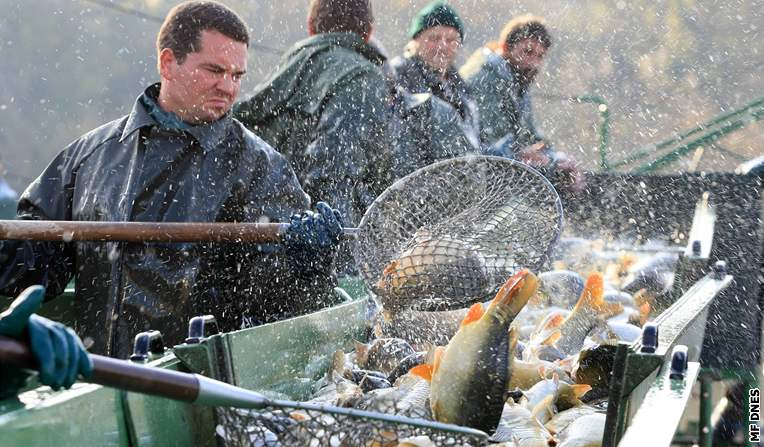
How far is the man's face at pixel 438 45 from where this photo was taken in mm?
6352

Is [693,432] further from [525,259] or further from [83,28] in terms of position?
[83,28]

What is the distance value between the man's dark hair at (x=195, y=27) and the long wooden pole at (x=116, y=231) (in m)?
0.89

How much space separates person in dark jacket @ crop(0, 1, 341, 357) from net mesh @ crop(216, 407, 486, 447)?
1.66m

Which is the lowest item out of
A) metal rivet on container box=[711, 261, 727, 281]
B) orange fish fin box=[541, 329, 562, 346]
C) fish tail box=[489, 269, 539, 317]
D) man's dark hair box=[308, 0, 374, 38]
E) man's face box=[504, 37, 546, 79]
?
orange fish fin box=[541, 329, 562, 346]

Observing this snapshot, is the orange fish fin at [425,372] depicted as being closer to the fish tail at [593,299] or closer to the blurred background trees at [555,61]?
the fish tail at [593,299]

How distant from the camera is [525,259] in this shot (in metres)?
3.63

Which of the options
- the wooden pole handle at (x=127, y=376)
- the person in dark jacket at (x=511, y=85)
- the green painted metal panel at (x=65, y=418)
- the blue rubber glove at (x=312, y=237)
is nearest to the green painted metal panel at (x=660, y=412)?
the wooden pole handle at (x=127, y=376)

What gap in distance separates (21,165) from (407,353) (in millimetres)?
17401

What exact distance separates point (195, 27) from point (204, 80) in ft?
0.83

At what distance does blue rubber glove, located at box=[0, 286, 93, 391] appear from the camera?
4.93ft

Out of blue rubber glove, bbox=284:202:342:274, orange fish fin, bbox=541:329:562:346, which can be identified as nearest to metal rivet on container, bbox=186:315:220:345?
blue rubber glove, bbox=284:202:342:274

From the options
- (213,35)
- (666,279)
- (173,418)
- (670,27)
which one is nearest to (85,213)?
(213,35)

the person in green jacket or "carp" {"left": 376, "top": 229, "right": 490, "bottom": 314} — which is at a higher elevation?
the person in green jacket

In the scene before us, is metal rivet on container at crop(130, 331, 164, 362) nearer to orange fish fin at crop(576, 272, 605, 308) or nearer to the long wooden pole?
the long wooden pole
